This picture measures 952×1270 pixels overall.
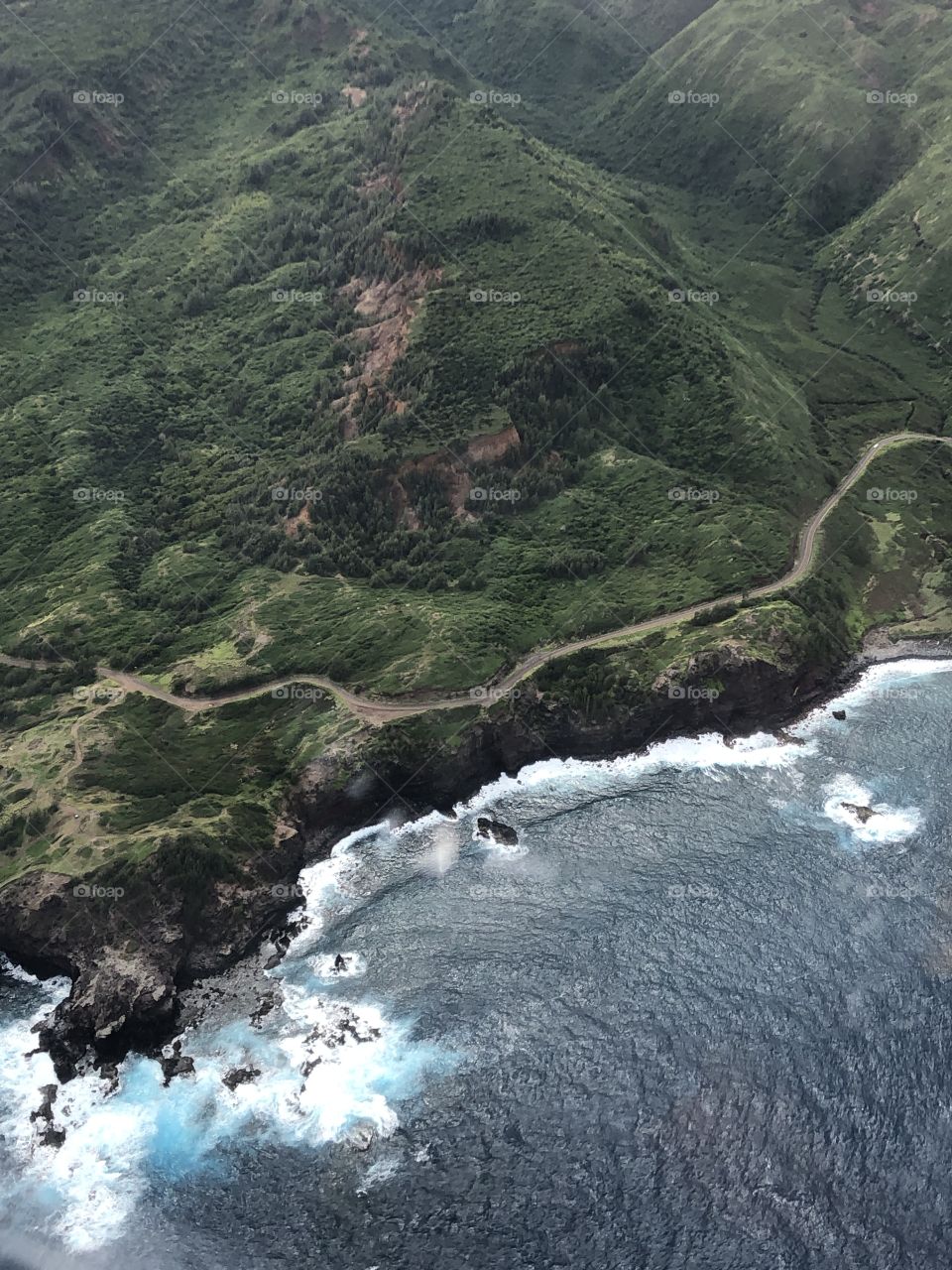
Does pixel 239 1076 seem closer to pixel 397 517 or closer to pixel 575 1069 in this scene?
pixel 575 1069

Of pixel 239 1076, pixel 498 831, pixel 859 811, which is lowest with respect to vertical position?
pixel 239 1076

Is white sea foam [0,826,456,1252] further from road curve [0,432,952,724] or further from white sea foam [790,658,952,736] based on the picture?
white sea foam [790,658,952,736]

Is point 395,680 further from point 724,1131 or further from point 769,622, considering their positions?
point 724,1131

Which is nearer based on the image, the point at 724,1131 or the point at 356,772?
the point at 724,1131

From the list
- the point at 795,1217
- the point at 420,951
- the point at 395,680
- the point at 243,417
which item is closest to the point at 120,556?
the point at 243,417

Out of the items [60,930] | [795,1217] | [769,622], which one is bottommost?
[60,930]

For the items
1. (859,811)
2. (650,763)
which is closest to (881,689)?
(859,811)

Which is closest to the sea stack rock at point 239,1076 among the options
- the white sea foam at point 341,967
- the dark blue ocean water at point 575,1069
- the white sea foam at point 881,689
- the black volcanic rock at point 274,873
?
the dark blue ocean water at point 575,1069
